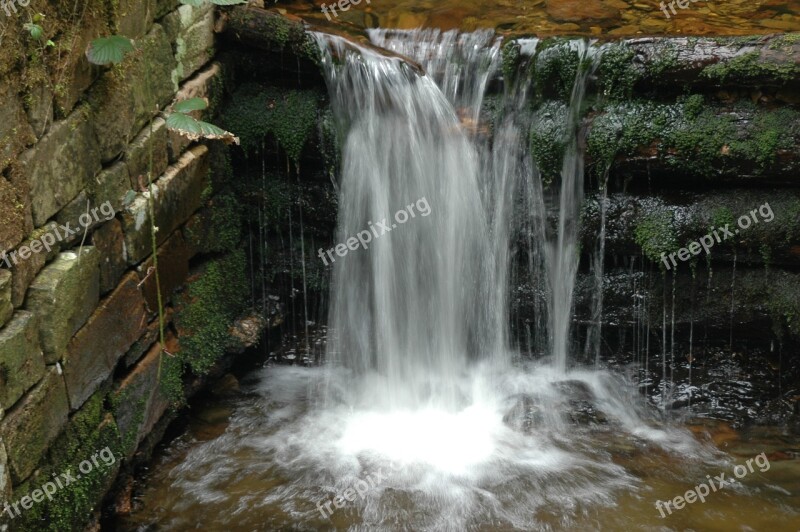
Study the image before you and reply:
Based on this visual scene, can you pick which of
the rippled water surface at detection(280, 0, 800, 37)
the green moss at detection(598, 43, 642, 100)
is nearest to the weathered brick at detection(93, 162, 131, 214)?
the rippled water surface at detection(280, 0, 800, 37)

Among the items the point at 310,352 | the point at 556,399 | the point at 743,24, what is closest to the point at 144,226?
the point at 310,352

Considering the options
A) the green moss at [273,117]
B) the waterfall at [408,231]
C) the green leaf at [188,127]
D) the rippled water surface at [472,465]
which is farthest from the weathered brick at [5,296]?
the waterfall at [408,231]

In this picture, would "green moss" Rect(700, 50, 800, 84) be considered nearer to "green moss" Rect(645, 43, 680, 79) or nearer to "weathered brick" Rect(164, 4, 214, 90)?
"green moss" Rect(645, 43, 680, 79)

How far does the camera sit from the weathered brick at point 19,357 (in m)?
3.16

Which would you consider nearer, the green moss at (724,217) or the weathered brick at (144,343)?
the weathered brick at (144,343)

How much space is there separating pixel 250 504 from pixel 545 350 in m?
2.04

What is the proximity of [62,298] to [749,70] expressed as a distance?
3.54 m

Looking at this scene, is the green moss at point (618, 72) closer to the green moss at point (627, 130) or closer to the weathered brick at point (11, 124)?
the green moss at point (627, 130)

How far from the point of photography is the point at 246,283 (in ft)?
17.9

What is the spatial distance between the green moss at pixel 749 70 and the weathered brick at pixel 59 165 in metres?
3.13

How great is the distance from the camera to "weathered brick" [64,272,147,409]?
368 centimetres

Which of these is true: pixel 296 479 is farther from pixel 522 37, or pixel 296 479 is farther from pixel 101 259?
pixel 522 37

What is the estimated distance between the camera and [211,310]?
5.09 meters

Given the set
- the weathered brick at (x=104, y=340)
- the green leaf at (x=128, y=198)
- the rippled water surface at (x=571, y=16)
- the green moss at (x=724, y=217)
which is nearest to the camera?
the weathered brick at (x=104, y=340)
